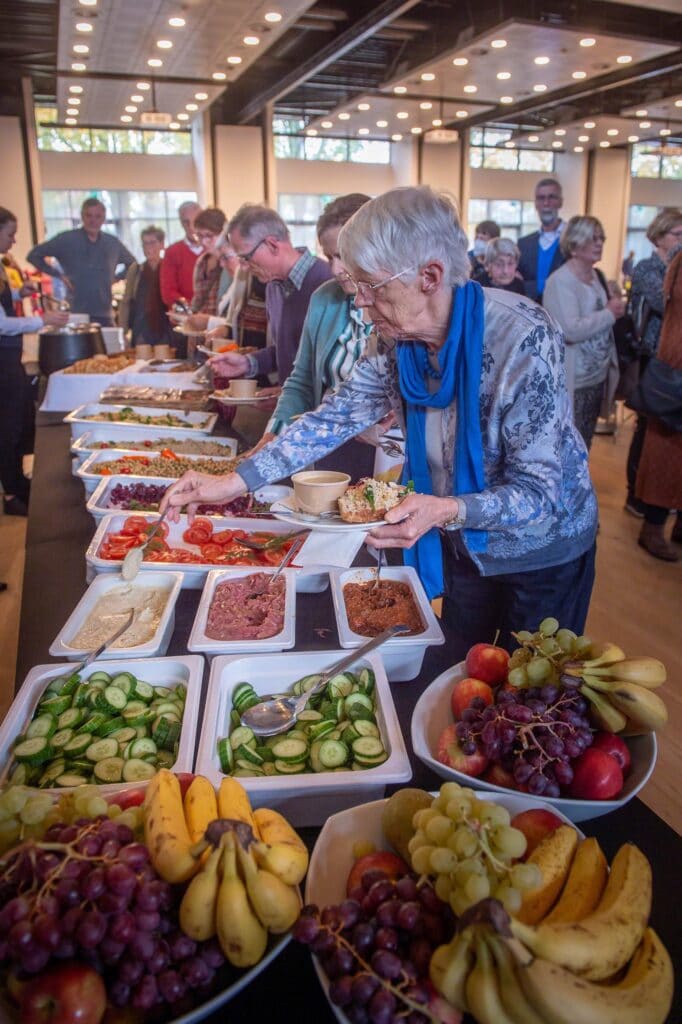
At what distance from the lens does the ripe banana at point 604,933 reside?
59 cm

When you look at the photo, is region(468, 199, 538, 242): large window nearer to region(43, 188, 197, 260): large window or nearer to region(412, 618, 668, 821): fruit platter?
region(43, 188, 197, 260): large window

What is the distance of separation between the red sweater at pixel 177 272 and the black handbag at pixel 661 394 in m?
3.63

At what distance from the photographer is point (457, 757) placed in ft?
3.00

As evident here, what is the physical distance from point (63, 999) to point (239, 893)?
0.15m

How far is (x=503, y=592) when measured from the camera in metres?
1.70

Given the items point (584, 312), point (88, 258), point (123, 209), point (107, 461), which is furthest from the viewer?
point (123, 209)

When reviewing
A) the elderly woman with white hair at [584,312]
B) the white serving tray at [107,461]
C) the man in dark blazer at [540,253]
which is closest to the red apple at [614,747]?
the white serving tray at [107,461]

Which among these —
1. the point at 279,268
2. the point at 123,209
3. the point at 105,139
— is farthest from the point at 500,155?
the point at 279,268

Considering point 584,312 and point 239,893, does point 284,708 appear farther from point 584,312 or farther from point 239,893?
point 584,312

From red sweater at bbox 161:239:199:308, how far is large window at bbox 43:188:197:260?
8.88 meters

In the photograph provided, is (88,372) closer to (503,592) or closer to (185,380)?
(185,380)

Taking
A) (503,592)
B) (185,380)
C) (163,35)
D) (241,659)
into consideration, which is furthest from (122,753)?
(163,35)

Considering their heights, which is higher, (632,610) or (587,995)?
(587,995)

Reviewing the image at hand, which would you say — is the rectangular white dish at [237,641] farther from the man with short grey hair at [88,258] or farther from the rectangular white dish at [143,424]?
the man with short grey hair at [88,258]
